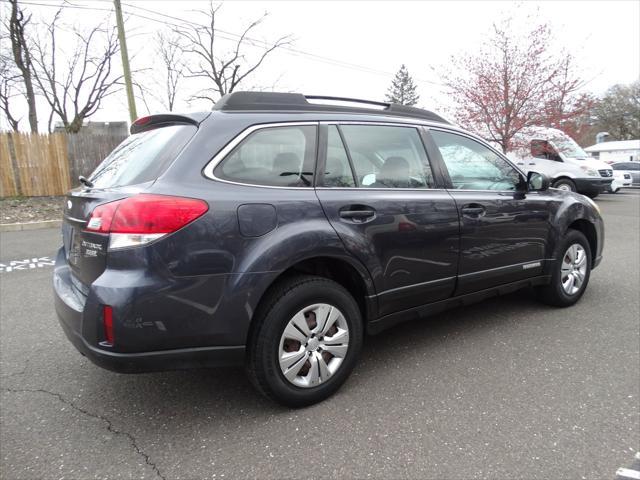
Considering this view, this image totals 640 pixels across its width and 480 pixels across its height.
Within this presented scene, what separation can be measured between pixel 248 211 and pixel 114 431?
137 cm

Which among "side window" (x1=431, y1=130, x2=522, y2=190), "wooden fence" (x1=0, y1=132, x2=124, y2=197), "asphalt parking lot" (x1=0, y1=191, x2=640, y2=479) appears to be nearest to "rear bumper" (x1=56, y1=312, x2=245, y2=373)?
"asphalt parking lot" (x1=0, y1=191, x2=640, y2=479)

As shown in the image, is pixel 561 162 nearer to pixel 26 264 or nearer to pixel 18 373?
pixel 26 264

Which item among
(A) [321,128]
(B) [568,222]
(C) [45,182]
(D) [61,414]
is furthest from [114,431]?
(C) [45,182]

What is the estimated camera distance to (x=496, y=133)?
50.3 ft

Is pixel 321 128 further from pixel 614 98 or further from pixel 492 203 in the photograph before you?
pixel 614 98

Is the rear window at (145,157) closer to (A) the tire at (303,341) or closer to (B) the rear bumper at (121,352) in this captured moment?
(B) the rear bumper at (121,352)

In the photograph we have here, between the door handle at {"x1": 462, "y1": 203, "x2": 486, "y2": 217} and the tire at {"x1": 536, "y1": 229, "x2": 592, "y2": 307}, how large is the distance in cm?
116

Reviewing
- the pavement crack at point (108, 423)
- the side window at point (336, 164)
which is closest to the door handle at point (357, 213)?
the side window at point (336, 164)

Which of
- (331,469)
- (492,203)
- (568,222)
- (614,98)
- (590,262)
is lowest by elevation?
(331,469)

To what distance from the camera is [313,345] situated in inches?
97.9

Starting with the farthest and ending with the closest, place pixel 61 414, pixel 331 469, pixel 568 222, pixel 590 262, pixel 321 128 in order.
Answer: pixel 590 262
pixel 568 222
pixel 321 128
pixel 61 414
pixel 331 469

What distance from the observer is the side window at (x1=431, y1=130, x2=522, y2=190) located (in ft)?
10.8

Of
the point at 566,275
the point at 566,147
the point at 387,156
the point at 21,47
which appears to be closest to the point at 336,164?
the point at 387,156

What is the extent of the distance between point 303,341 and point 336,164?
1.07 meters
